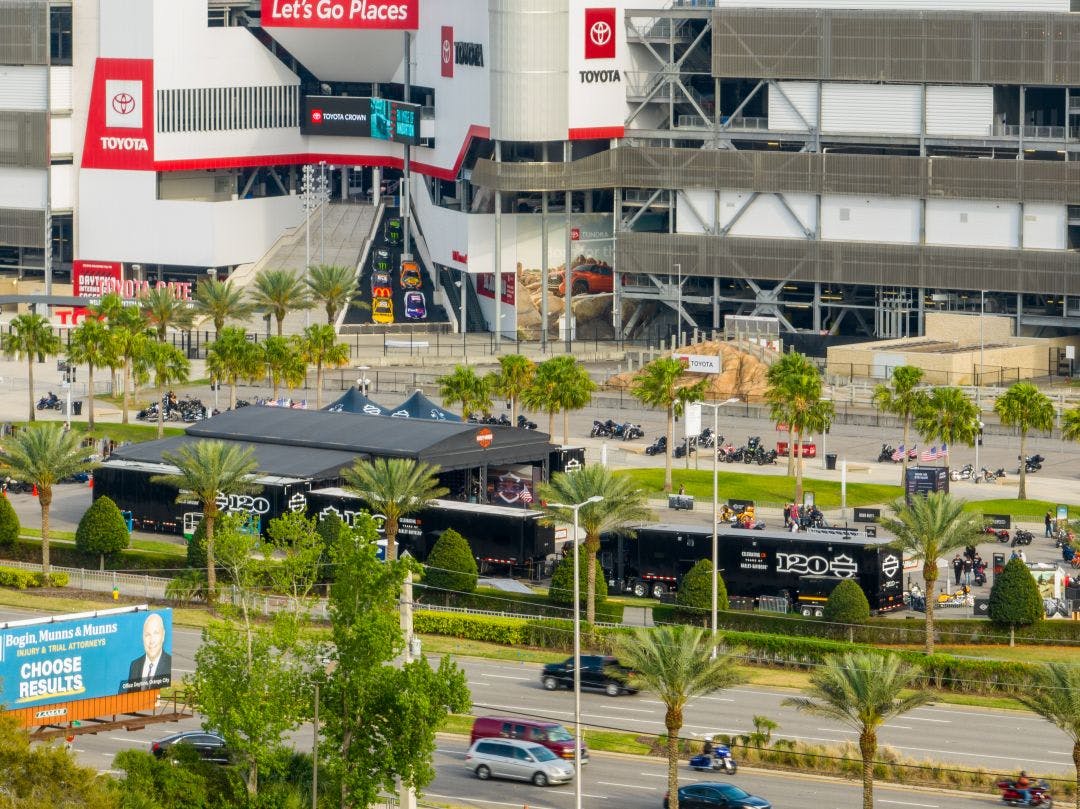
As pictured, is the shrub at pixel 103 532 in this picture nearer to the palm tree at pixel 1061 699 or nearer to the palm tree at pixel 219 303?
the palm tree at pixel 1061 699

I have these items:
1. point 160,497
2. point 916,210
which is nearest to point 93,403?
point 160,497

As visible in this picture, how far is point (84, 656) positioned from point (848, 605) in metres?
36.4

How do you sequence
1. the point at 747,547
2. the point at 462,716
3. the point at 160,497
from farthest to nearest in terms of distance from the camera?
the point at 160,497 → the point at 747,547 → the point at 462,716

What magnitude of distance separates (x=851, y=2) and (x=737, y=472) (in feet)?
204

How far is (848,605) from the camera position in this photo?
103m

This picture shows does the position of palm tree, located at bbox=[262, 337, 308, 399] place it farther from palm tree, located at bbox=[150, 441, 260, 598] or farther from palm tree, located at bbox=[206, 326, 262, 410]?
palm tree, located at bbox=[150, 441, 260, 598]

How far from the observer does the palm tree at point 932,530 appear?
322ft

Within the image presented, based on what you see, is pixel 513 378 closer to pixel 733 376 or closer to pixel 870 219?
pixel 733 376

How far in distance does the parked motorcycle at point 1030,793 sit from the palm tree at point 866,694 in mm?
4470

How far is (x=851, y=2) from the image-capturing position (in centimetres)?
19488

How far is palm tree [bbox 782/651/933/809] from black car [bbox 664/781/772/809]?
3.53 meters

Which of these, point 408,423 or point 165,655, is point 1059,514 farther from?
point 165,655

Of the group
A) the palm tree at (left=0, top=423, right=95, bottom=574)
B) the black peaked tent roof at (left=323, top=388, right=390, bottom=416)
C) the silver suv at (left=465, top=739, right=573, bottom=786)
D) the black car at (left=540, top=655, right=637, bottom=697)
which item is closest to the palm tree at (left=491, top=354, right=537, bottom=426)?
the black peaked tent roof at (left=323, top=388, right=390, bottom=416)

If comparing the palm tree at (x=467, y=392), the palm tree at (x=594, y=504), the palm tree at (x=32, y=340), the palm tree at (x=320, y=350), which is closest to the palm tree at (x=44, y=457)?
the palm tree at (x=594, y=504)
